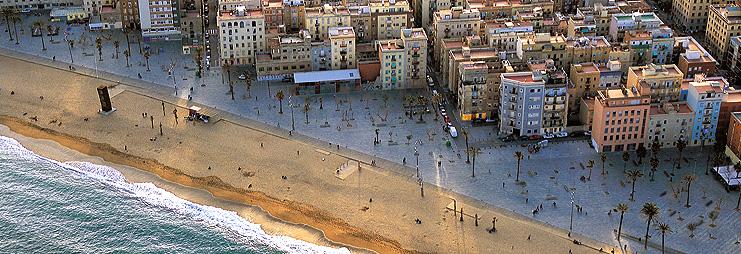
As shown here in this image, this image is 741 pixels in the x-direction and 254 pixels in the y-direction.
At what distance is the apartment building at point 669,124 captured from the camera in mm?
187625

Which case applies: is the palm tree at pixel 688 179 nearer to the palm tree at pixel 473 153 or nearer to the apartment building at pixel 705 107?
the apartment building at pixel 705 107

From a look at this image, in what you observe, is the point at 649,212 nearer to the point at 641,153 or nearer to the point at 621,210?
the point at 621,210

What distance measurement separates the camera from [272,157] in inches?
7470

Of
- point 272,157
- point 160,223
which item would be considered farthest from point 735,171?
point 160,223

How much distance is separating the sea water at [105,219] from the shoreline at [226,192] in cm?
364

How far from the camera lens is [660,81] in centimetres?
19050

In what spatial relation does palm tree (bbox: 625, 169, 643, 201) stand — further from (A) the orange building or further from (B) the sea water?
(B) the sea water

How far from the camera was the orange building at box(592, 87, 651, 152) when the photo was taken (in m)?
186

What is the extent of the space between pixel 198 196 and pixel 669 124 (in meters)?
87.1

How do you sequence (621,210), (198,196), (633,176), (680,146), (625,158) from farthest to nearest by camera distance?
(625,158)
(680,146)
(198,196)
(633,176)
(621,210)

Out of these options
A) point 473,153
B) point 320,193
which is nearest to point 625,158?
point 473,153

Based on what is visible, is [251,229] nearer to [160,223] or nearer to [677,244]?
[160,223]

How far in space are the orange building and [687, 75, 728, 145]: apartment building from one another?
30.5 ft

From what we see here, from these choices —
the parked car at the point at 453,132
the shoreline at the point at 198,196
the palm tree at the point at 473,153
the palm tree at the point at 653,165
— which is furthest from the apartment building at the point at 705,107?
the shoreline at the point at 198,196
